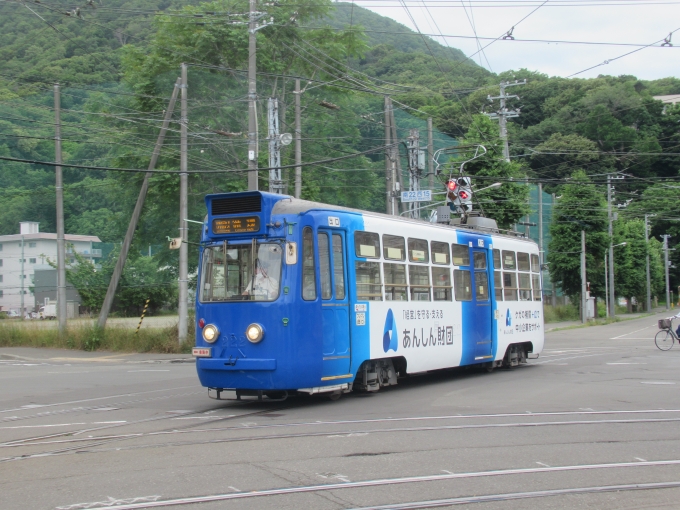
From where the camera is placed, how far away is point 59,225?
30484 millimetres

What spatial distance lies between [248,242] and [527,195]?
31.8 metres

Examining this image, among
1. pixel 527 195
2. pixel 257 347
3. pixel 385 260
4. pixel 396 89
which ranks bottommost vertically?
pixel 257 347

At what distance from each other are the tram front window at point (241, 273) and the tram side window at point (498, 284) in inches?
302

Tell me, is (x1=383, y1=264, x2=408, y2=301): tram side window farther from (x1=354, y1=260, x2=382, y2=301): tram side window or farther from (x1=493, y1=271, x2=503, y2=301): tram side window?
(x1=493, y1=271, x2=503, y2=301): tram side window

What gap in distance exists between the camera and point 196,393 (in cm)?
1509

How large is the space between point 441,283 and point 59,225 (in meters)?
19.3

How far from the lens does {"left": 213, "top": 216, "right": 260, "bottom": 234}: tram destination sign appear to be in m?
12.2

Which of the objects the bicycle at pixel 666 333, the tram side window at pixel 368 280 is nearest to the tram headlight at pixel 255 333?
the tram side window at pixel 368 280

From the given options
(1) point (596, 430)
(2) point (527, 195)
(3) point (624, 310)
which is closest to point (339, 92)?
(2) point (527, 195)

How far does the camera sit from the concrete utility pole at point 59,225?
2914 cm

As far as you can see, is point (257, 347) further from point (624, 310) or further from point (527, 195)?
point (624, 310)

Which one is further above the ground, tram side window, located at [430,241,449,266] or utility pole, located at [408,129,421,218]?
utility pole, located at [408,129,421,218]

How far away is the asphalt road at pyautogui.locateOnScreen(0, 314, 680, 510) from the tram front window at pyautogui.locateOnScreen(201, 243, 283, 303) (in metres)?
1.77

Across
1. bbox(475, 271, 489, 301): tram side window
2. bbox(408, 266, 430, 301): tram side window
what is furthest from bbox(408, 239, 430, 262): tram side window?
bbox(475, 271, 489, 301): tram side window
